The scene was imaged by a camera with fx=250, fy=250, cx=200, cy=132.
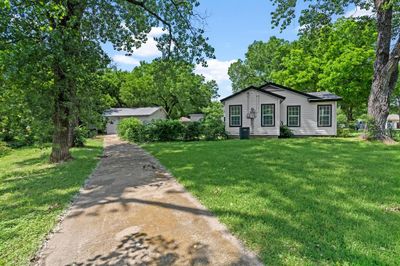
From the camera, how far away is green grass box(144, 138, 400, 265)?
2.80 metres

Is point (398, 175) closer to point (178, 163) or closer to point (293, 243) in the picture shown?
point (293, 243)

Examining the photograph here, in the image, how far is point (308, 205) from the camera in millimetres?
4156

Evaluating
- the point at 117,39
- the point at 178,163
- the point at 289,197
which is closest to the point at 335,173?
the point at 289,197

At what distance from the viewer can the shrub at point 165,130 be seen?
17656 mm

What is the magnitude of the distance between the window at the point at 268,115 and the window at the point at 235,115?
1.59m

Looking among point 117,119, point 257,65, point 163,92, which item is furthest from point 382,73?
point 117,119

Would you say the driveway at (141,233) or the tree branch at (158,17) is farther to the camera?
the tree branch at (158,17)

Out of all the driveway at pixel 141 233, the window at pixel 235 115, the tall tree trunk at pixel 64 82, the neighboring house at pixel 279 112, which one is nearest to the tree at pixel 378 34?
the neighboring house at pixel 279 112

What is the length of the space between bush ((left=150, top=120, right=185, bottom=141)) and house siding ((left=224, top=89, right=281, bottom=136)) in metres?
3.55

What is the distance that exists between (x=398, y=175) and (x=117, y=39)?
12.6 m

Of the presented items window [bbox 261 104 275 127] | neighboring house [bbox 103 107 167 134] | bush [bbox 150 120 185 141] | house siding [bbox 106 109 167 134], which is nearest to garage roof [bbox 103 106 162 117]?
neighboring house [bbox 103 107 167 134]

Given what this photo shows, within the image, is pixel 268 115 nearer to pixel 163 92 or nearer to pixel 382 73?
pixel 382 73

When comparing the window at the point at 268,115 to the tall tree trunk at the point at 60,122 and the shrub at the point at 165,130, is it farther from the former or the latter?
the tall tree trunk at the point at 60,122

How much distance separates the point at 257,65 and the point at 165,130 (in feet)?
83.2
